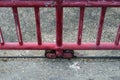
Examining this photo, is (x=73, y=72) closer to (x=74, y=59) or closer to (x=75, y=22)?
(x=74, y=59)

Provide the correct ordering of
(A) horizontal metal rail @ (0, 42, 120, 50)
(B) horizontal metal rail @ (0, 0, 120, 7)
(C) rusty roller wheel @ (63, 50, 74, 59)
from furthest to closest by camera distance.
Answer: (C) rusty roller wheel @ (63, 50, 74, 59) → (A) horizontal metal rail @ (0, 42, 120, 50) → (B) horizontal metal rail @ (0, 0, 120, 7)

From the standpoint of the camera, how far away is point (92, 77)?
10.5 feet

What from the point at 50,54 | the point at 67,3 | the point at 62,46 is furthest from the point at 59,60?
the point at 67,3

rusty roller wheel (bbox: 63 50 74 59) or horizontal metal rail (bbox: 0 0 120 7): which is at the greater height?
horizontal metal rail (bbox: 0 0 120 7)

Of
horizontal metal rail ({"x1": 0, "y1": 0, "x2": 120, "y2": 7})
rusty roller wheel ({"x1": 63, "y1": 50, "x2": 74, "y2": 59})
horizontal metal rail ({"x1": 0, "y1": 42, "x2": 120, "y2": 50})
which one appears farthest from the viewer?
rusty roller wheel ({"x1": 63, "y1": 50, "x2": 74, "y2": 59})

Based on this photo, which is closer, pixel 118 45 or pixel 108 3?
pixel 108 3

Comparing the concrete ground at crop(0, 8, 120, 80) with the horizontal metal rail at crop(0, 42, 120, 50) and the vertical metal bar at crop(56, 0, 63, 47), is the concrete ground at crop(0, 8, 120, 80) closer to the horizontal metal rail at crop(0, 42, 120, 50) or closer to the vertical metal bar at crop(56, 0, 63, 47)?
the horizontal metal rail at crop(0, 42, 120, 50)

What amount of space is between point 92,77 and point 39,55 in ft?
2.38

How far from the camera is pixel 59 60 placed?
3.38 metres

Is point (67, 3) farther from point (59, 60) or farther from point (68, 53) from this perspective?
point (59, 60)

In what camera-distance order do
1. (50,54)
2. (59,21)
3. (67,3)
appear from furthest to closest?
1. (50,54)
2. (59,21)
3. (67,3)

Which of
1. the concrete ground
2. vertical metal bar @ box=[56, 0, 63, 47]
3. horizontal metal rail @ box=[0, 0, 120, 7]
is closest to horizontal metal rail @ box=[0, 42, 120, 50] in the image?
vertical metal bar @ box=[56, 0, 63, 47]

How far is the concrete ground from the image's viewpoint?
3.22m

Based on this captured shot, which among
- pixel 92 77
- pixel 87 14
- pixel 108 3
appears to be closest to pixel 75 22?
pixel 87 14
